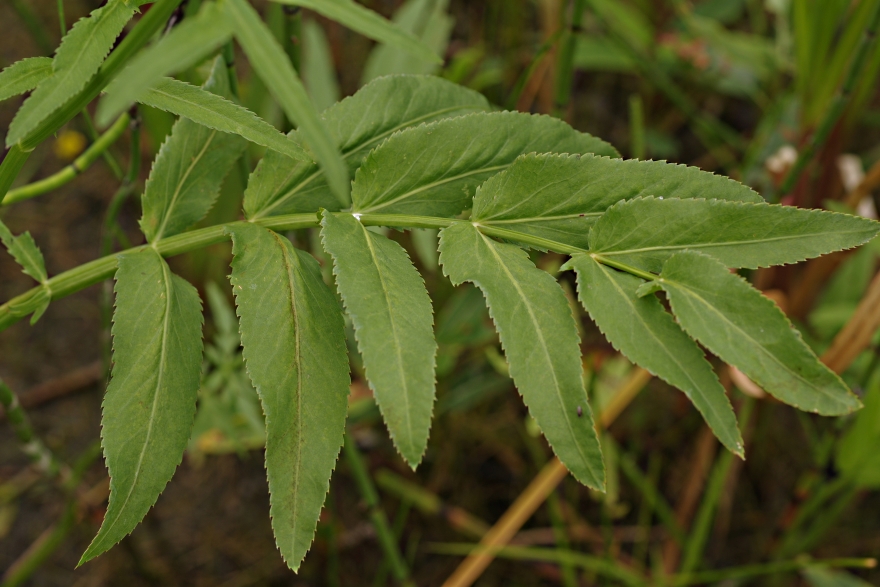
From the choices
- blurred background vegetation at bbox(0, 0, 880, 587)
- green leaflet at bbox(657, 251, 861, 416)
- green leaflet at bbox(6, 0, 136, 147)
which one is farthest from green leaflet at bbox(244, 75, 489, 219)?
blurred background vegetation at bbox(0, 0, 880, 587)

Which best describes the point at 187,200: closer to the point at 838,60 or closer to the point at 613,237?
the point at 613,237

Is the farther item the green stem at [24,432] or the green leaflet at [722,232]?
the green stem at [24,432]

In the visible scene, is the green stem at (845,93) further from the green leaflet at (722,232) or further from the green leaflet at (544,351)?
the green leaflet at (544,351)

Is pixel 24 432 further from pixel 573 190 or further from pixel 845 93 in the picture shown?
pixel 845 93

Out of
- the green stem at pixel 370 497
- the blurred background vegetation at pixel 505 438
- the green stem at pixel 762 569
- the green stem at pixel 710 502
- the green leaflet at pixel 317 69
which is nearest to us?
the green stem at pixel 370 497

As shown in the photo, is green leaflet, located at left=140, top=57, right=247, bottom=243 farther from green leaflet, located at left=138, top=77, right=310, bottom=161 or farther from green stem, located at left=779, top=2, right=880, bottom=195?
green stem, located at left=779, top=2, right=880, bottom=195

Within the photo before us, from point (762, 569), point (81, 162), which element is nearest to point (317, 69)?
point (81, 162)

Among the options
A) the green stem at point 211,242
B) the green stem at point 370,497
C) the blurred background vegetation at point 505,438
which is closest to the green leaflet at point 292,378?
the green stem at point 211,242

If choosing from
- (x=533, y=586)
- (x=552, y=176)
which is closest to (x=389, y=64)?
(x=552, y=176)
